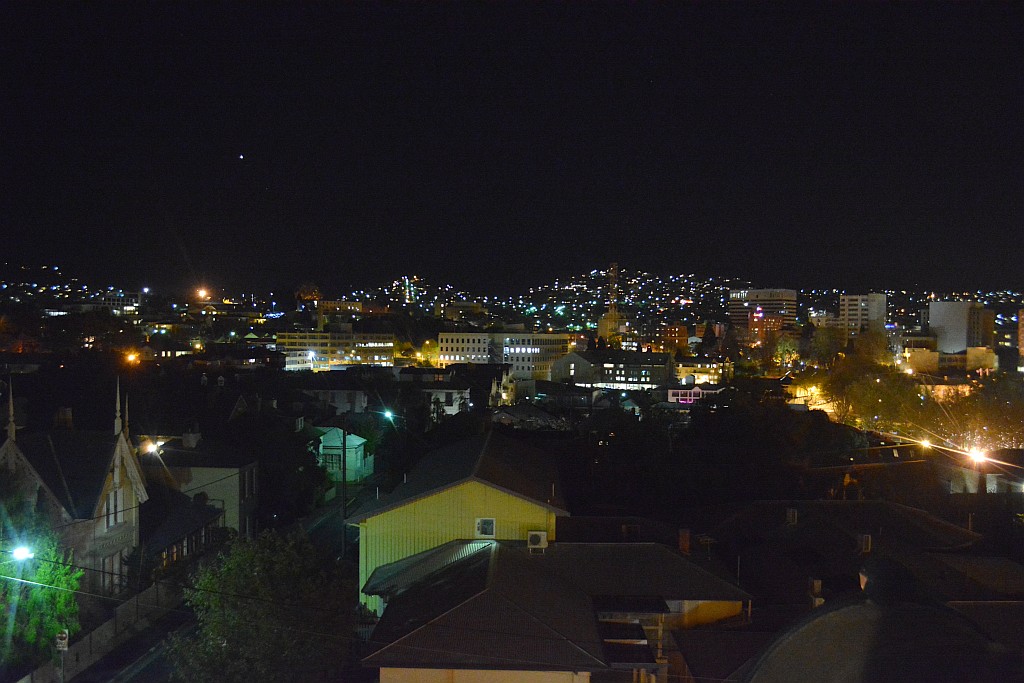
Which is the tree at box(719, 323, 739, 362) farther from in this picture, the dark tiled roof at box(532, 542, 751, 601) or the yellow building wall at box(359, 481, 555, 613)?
the yellow building wall at box(359, 481, 555, 613)

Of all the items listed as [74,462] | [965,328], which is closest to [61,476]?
[74,462]

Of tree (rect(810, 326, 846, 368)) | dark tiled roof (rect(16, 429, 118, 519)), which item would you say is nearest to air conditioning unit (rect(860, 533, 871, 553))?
dark tiled roof (rect(16, 429, 118, 519))

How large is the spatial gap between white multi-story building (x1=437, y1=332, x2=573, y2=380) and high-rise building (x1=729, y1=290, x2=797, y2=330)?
74.9 m

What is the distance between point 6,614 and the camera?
354 inches

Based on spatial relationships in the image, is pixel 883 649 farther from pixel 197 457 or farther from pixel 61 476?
pixel 197 457

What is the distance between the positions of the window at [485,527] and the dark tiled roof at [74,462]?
6.29 m

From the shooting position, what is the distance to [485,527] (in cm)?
1089

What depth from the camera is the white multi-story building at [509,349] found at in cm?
7856

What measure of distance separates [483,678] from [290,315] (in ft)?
342

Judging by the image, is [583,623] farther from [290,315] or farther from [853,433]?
[290,315]

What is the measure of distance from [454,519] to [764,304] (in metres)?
157

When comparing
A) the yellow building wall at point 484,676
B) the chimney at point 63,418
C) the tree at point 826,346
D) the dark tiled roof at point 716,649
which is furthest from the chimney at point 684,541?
the tree at point 826,346

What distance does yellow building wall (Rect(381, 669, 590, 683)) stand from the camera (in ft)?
23.6

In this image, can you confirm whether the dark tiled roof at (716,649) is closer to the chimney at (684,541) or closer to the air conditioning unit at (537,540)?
the chimney at (684,541)
